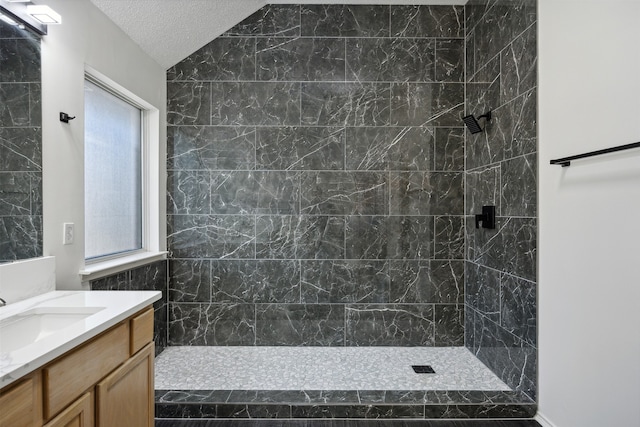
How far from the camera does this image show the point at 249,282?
3.07m

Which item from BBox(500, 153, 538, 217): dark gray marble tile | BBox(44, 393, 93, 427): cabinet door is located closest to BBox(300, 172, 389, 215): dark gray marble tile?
BBox(500, 153, 538, 217): dark gray marble tile

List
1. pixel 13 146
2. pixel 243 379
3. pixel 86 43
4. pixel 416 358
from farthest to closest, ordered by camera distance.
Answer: pixel 416 358 → pixel 243 379 → pixel 86 43 → pixel 13 146

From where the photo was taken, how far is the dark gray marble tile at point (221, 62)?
3.06 m

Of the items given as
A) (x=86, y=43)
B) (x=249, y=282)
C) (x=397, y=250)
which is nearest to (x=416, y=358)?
(x=397, y=250)

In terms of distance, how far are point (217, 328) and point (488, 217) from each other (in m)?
2.34

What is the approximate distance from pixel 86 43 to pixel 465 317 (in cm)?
333

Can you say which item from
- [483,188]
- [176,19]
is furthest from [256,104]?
[483,188]

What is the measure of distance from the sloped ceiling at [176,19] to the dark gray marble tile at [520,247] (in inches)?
78.4

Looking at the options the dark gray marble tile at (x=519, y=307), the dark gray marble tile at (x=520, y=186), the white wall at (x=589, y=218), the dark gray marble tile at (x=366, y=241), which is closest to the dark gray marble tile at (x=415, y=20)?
the white wall at (x=589, y=218)

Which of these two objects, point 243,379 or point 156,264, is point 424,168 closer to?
point 243,379

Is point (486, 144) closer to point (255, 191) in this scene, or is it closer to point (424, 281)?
point (424, 281)

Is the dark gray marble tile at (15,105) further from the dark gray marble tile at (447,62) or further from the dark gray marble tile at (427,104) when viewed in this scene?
the dark gray marble tile at (447,62)

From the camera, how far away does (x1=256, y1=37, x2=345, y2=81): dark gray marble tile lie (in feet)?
10.0

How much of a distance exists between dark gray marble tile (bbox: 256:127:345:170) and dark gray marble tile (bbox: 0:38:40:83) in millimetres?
1571
